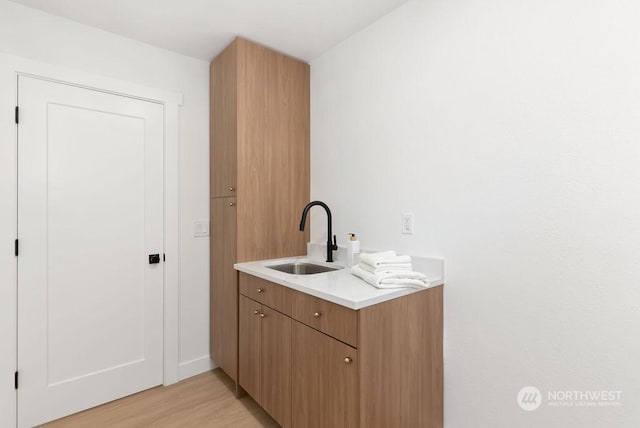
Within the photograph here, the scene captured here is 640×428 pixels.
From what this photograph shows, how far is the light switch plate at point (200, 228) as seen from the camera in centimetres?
237

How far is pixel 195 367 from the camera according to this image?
235 cm

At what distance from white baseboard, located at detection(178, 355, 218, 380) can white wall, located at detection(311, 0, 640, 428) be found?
1.63 metres

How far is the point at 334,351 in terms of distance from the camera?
1.30m

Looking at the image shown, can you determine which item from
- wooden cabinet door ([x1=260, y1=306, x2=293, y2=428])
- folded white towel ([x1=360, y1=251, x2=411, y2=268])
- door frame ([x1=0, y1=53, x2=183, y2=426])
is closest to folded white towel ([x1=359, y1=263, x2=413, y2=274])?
folded white towel ([x1=360, y1=251, x2=411, y2=268])

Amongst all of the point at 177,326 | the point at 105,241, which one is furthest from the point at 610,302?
the point at 105,241

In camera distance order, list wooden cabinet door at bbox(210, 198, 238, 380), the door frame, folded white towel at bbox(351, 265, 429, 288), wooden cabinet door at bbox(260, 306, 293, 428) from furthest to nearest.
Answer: wooden cabinet door at bbox(210, 198, 238, 380), the door frame, wooden cabinet door at bbox(260, 306, 293, 428), folded white towel at bbox(351, 265, 429, 288)

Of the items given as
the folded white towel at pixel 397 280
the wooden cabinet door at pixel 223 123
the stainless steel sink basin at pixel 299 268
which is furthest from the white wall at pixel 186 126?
the folded white towel at pixel 397 280

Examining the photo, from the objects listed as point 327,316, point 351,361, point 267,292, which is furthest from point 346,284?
point 267,292

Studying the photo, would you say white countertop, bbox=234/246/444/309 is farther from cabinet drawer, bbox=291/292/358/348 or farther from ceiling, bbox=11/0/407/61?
ceiling, bbox=11/0/407/61

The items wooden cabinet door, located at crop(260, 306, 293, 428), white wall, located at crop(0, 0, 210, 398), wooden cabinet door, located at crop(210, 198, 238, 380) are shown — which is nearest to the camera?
wooden cabinet door, located at crop(260, 306, 293, 428)

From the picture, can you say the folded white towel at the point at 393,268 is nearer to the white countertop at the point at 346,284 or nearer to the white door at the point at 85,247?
the white countertop at the point at 346,284

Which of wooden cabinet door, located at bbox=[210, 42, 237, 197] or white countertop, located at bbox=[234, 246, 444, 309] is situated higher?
wooden cabinet door, located at bbox=[210, 42, 237, 197]

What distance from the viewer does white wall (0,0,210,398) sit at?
1.99m

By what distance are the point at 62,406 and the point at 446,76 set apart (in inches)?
113
